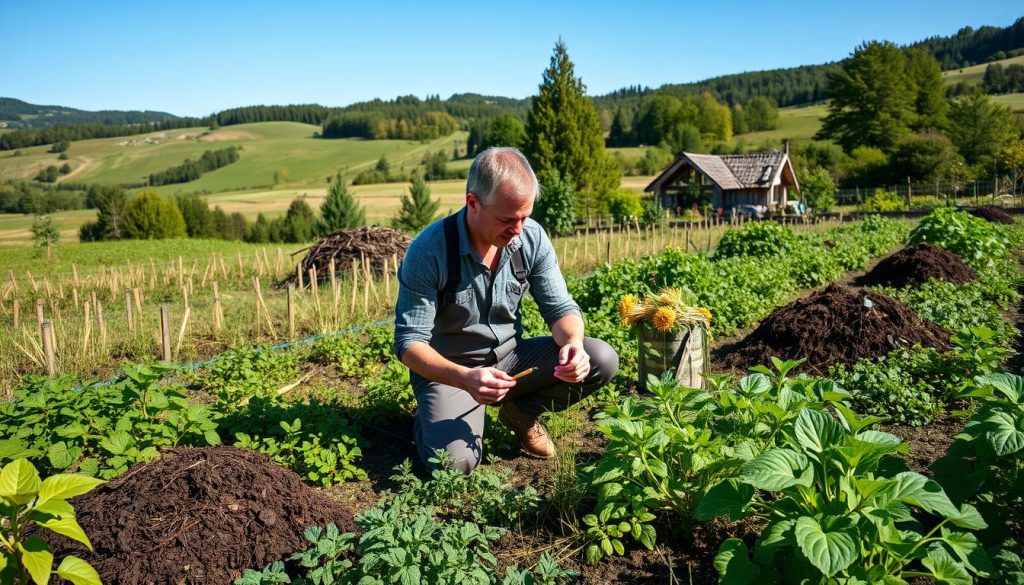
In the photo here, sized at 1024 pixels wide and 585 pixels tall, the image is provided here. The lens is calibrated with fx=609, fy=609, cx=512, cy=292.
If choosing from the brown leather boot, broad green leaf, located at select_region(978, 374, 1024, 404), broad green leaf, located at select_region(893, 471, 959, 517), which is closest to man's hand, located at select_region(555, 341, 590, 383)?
the brown leather boot

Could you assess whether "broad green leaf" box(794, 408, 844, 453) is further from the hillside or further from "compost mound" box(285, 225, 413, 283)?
the hillside

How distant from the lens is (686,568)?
2.45 metres

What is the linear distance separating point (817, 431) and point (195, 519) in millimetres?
2296

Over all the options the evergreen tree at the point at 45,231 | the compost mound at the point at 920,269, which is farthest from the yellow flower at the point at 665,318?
the evergreen tree at the point at 45,231

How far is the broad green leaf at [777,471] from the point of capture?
180 cm

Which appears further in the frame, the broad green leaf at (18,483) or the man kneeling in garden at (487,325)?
the man kneeling in garden at (487,325)

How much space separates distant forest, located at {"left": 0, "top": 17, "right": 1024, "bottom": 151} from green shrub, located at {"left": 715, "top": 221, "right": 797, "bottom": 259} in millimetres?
70233

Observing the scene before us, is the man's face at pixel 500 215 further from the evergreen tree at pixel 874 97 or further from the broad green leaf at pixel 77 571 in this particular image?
the evergreen tree at pixel 874 97

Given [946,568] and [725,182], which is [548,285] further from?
[725,182]

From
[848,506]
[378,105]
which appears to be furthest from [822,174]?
[378,105]

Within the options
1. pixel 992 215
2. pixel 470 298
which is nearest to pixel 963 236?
pixel 470 298

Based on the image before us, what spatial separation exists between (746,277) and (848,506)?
587cm

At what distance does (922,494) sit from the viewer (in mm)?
1828

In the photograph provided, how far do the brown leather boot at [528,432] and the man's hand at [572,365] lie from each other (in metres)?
0.48
